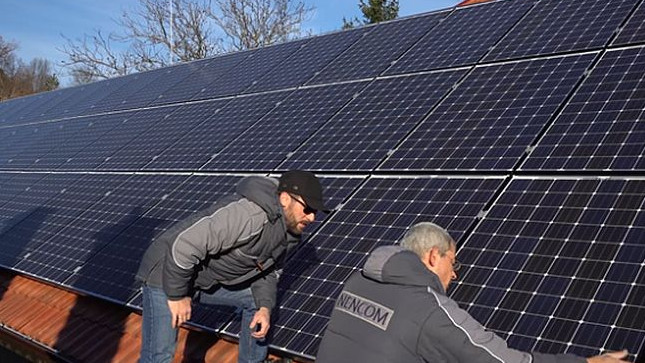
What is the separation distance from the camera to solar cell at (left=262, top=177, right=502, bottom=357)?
546 centimetres

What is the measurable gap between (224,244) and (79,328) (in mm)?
3299

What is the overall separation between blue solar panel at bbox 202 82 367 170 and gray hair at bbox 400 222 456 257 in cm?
452

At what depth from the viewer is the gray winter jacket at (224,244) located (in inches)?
180

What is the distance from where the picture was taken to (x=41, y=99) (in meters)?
21.8

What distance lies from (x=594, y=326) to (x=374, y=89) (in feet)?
17.5

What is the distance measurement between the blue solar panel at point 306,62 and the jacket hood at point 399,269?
7.39 metres

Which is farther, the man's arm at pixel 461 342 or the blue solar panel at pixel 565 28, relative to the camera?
the blue solar panel at pixel 565 28

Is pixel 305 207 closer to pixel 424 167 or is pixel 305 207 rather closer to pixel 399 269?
pixel 399 269

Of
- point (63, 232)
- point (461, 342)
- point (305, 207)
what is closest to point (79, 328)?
point (63, 232)

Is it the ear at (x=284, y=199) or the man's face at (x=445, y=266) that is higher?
the ear at (x=284, y=199)

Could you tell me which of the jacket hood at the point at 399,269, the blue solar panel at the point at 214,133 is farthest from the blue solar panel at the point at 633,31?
the jacket hood at the point at 399,269

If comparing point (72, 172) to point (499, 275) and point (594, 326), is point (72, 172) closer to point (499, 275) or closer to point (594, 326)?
point (499, 275)

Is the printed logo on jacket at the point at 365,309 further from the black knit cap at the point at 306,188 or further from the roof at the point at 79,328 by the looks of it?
the roof at the point at 79,328

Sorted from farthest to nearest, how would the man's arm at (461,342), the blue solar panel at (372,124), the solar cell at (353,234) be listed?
the blue solar panel at (372,124) < the solar cell at (353,234) < the man's arm at (461,342)
